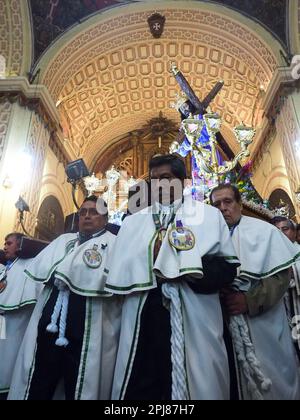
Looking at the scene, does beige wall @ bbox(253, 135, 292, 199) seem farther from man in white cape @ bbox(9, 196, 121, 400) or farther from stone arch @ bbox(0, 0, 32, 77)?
man in white cape @ bbox(9, 196, 121, 400)

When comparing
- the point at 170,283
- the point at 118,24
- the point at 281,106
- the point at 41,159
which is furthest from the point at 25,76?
the point at 170,283

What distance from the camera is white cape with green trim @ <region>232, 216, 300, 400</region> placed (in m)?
1.56

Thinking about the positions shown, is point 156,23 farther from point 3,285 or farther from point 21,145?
point 3,285

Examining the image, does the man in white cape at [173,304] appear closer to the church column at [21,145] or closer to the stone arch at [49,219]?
the church column at [21,145]

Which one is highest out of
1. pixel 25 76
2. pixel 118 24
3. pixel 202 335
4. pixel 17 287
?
pixel 118 24

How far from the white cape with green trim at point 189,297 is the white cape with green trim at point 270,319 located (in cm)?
30

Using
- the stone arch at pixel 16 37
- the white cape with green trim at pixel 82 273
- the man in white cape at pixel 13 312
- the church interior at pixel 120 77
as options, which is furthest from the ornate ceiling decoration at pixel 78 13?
Answer: the white cape with green trim at pixel 82 273

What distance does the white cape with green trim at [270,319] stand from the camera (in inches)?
61.4

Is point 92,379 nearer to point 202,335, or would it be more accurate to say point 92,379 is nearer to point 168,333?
point 168,333

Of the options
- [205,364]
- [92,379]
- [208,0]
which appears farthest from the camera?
[208,0]

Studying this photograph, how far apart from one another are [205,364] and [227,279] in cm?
39

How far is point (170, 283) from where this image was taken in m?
1.48

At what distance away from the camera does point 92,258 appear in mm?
1846

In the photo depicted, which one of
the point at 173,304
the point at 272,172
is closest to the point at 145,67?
the point at 272,172
